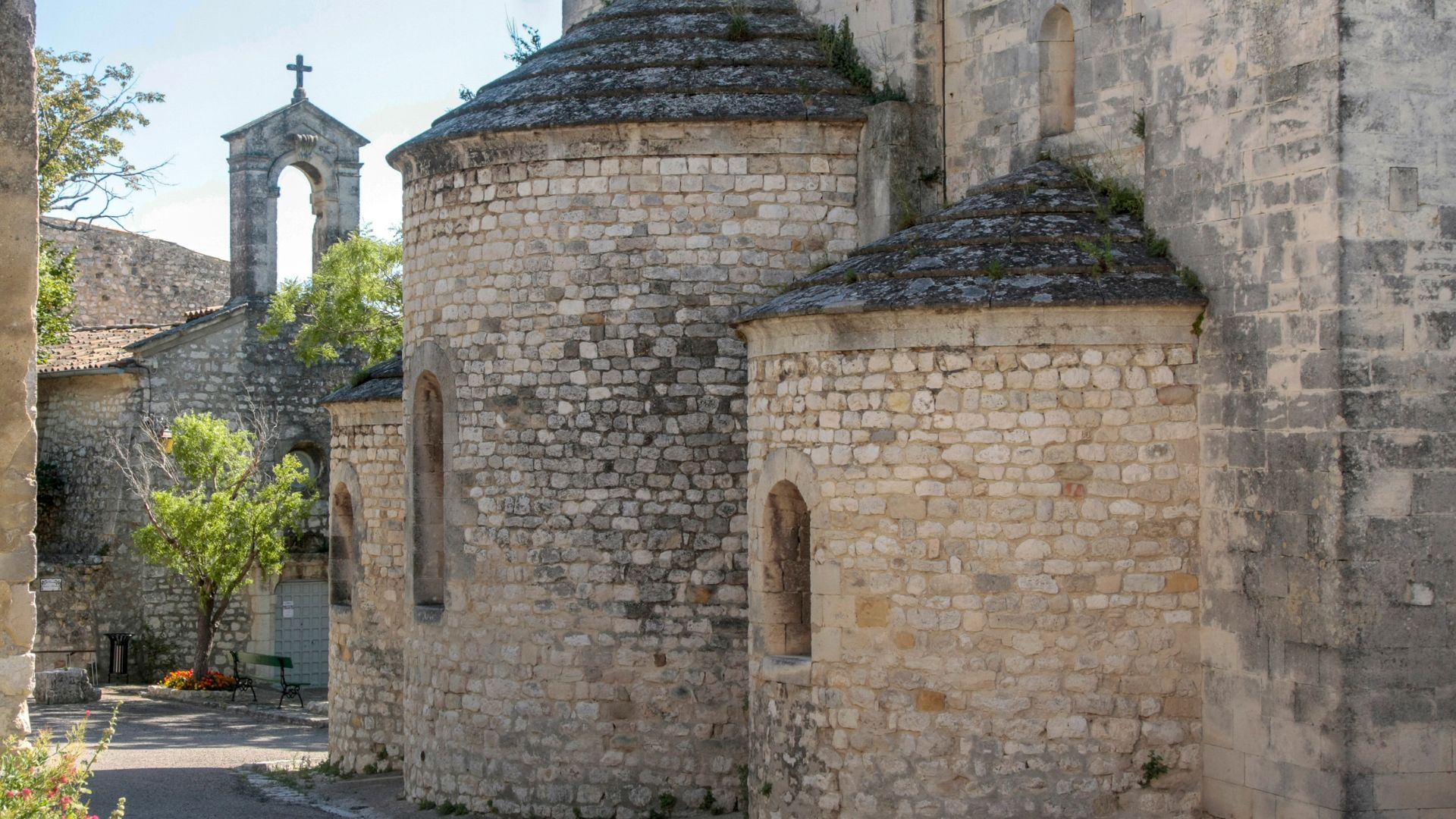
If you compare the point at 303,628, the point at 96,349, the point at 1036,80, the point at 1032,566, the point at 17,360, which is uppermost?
the point at 1036,80

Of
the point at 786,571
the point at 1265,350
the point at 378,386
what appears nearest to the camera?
the point at 1265,350

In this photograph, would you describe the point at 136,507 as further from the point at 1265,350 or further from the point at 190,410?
the point at 1265,350

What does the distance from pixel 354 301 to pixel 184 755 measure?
28.7 feet

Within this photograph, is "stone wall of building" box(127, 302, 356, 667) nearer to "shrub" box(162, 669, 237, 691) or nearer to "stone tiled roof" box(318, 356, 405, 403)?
"shrub" box(162, 669, 237, 691)

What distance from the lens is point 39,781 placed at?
22.6 feet

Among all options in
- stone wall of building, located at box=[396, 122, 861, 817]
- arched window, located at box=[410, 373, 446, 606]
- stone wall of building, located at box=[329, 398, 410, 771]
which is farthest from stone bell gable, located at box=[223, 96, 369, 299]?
stone wall of building, located at box=[396, 122, 861, 817]

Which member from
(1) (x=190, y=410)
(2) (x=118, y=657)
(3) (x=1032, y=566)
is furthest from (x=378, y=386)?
(2) (x=118, y=657)

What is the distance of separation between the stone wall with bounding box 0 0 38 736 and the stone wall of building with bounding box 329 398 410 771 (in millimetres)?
8736

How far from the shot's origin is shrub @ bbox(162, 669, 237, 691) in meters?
25.2

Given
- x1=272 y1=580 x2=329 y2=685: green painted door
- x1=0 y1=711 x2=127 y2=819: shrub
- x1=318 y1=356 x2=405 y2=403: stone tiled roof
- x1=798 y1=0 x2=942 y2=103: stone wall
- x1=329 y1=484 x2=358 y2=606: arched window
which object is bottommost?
x1=272 y1=580 x2=329 y2=685: green painted door

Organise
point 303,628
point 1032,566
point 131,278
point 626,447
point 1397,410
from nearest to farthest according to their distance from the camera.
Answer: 1. point 1397,410
2. point 1032,566
3. point 626,447
4. point 303,628
5. point 131,278

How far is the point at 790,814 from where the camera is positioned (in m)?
10.9

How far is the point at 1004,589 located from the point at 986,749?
36.9 inches

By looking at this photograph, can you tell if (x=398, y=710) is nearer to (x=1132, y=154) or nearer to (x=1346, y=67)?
(x=1132, y=154)
